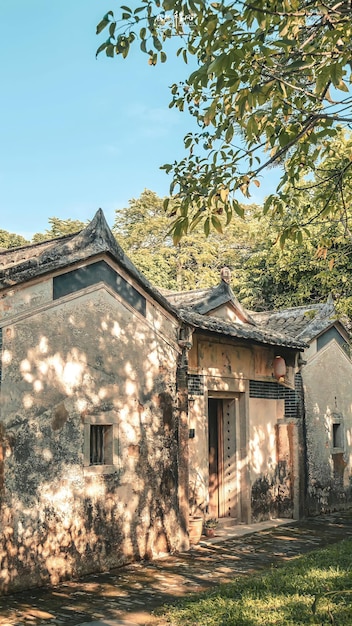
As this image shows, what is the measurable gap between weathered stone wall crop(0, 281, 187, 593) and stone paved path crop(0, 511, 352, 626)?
0.30 metres

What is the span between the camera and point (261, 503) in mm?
11797

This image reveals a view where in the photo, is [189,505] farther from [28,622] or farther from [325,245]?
[325,245]

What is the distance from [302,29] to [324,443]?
9.93m

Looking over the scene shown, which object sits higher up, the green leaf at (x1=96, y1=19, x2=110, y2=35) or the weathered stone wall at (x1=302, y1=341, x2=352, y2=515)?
the green leaf at (x1=96, y1=19, x2=110, y2=35)

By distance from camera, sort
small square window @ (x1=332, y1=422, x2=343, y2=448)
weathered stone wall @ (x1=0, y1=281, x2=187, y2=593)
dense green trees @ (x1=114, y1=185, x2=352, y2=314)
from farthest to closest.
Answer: dense green trees @ (x1=114, y1=185, x2=352, y2=314), small square window @ (x1=332, y1=422, x2=343, y2=448), weathered stone wall @ (x1=0, y1=281, x2=187, y2=593)

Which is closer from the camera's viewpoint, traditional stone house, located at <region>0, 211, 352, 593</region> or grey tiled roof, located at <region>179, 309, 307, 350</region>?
traditional stone house, located at <region>0, 211, 352, 593</region>

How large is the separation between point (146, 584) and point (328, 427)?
7.35 meters

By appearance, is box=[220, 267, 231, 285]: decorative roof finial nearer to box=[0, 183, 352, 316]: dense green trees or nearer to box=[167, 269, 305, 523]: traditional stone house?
box=[167, 269, 305, 523]: traditional stone house

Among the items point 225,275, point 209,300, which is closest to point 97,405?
point 209,300

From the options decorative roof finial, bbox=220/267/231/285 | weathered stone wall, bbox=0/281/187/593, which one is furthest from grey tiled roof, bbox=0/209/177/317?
decorative roof finial, bbox=220/267/231/285

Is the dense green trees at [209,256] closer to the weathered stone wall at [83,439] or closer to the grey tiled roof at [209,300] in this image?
the grey tiled roof at [209,300]

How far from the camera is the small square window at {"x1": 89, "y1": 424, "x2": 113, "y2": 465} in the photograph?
26.9ft

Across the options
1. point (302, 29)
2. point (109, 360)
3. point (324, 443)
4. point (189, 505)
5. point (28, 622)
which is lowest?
point (28, 622)

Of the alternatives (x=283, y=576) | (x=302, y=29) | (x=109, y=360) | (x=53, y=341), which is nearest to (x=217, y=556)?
(x=283, y=576)
